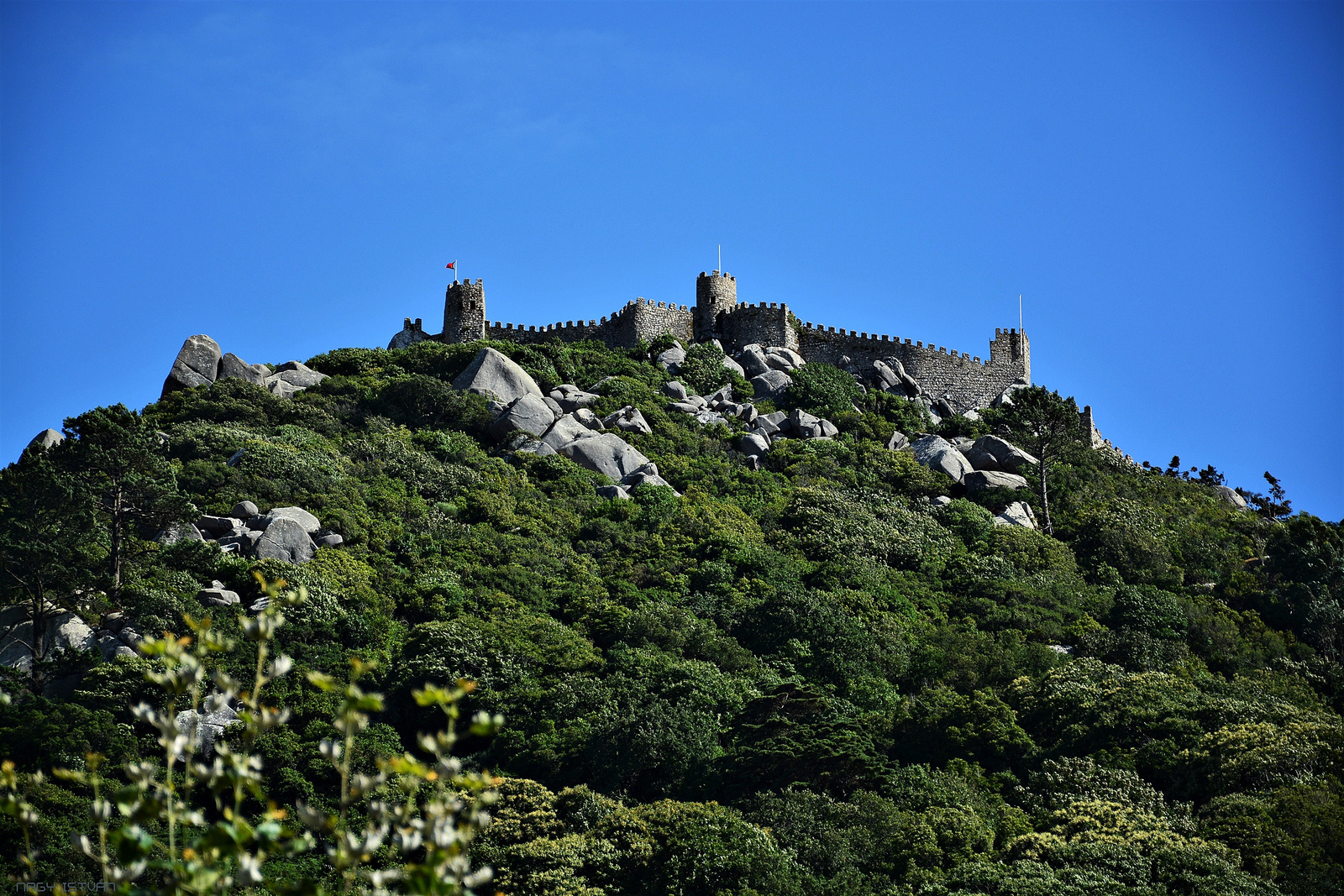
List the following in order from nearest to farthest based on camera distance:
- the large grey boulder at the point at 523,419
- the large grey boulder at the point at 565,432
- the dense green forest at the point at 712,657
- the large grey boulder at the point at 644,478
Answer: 1. the dense green forest at the point at 712,657
2. the large grey boulder at the point at 644,478
3. the large grey boulder at the point at 565,432
4. the large grey boulder at the point at 523,419

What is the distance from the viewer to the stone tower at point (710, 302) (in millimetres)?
69625

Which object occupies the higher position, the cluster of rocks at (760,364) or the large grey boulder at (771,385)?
the cluster of rocks at (760,364)

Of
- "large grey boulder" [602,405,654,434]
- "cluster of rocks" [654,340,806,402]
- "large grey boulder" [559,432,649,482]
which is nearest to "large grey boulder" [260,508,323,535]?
"large grey boulder" [559,432,649,482]

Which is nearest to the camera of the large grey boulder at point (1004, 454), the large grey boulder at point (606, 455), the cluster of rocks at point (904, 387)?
the large grey boulder at point (606, 455)

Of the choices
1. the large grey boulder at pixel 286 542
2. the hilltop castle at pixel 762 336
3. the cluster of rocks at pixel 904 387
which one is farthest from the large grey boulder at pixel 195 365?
the cluster of rocks at pixel 904 387

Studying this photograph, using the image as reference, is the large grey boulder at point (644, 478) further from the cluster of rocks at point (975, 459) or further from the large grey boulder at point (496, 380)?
the cluster of rocks at point (975, 459)

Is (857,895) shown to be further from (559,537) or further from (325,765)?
(559,537)

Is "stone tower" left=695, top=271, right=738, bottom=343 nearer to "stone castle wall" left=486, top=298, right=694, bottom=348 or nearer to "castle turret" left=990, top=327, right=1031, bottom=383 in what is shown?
"stone castle wall" left=486, top=298, right=694, bottom=348

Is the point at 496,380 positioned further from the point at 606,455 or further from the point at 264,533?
the point at 264,533

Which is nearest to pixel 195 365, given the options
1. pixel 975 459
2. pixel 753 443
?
pixel 753 443

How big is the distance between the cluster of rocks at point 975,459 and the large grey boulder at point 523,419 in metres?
16.1

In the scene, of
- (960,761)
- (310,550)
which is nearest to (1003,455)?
(960,761)

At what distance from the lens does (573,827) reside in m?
31.4

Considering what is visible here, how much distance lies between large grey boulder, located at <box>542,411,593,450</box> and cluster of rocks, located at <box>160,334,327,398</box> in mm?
12270
